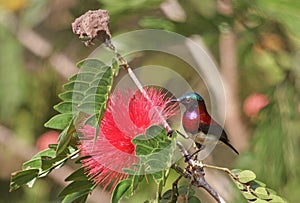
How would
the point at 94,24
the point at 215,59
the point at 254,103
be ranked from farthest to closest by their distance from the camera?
the point at 215,59 < the point at 254,103 < the point at 94,24

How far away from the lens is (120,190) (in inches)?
29.1

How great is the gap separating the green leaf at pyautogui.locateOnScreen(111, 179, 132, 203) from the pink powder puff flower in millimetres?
30

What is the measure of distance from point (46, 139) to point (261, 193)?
3.01 feet

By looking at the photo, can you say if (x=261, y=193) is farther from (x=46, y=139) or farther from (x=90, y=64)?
(x=46, y=139)

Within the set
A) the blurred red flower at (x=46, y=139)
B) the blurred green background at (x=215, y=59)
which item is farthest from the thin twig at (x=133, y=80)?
the blurred red flower at (x=46, y=139)

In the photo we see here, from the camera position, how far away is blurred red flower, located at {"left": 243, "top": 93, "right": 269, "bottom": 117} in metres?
1.50

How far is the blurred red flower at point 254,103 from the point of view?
150cm

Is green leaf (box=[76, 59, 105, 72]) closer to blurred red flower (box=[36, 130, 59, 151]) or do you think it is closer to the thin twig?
the thin twig

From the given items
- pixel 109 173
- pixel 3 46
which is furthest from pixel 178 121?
pixel 3 46

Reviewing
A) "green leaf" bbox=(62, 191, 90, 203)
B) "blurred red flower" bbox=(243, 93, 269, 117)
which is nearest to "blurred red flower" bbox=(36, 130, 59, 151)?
"blurred red flower" bbox=(243, 93, 269, 117)

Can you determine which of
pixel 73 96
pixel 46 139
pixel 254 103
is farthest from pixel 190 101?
pixel 46 139

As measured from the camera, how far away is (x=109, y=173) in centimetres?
79

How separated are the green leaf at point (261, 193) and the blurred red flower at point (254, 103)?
641 millimetres

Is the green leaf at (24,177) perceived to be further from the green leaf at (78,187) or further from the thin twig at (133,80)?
the thin twig at (133,80)
